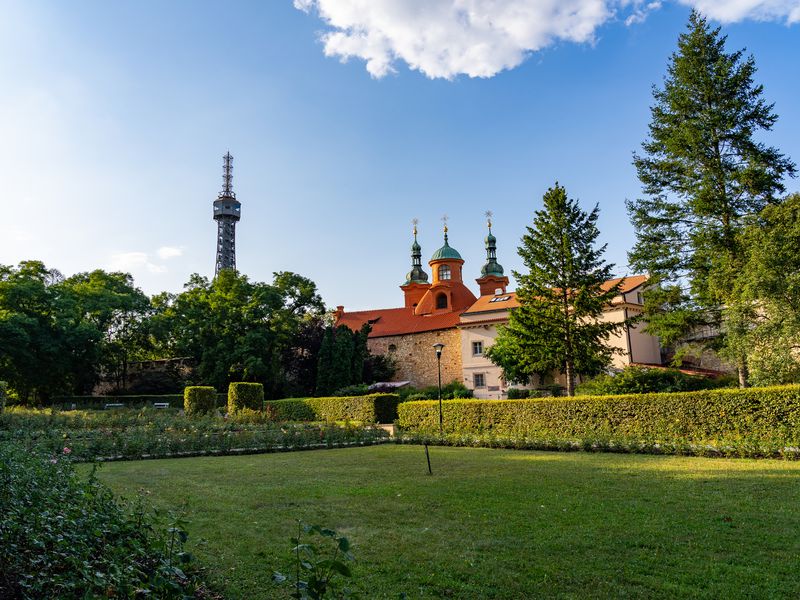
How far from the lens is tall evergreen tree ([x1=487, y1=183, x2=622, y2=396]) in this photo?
2580 cm

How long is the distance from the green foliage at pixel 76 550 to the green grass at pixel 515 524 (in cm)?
78

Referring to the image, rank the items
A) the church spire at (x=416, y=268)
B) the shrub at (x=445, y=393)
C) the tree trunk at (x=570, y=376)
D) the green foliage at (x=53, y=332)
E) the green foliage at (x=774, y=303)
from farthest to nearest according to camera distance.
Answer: the church spire at (x=416, y=268), the green foliage at (x=53, y=332), the shrub at (x=445, y=393), the tree trunk at (x=570, y=376), the green foliage at (x=774, y=303)

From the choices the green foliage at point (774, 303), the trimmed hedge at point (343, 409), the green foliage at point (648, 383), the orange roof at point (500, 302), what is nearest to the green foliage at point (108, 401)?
the trimmed hedge at point (343, 409)

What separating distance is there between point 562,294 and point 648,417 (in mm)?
11068

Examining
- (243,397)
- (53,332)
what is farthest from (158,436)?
(53,332)

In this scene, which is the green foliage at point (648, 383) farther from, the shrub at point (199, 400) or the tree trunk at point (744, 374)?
Result: the shrub at point (199, 400)

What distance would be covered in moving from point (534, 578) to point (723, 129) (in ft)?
79.2

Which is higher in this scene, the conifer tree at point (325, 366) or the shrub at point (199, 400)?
the conifer tree at point (325, 366)

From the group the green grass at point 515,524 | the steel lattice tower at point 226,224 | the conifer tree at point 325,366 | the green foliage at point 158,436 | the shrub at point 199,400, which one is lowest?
the green grass at point 515,524

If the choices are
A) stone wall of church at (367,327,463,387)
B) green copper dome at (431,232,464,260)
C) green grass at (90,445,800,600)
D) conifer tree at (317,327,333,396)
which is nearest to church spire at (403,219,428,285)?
green copper dome at (431,232,464,260)

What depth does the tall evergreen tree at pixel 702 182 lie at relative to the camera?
2266cm

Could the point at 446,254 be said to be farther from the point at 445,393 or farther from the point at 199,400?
the point at 199,400

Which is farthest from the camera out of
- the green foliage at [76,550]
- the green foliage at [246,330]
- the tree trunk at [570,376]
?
the green foliage at [246,330]

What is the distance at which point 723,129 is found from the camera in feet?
76.4
